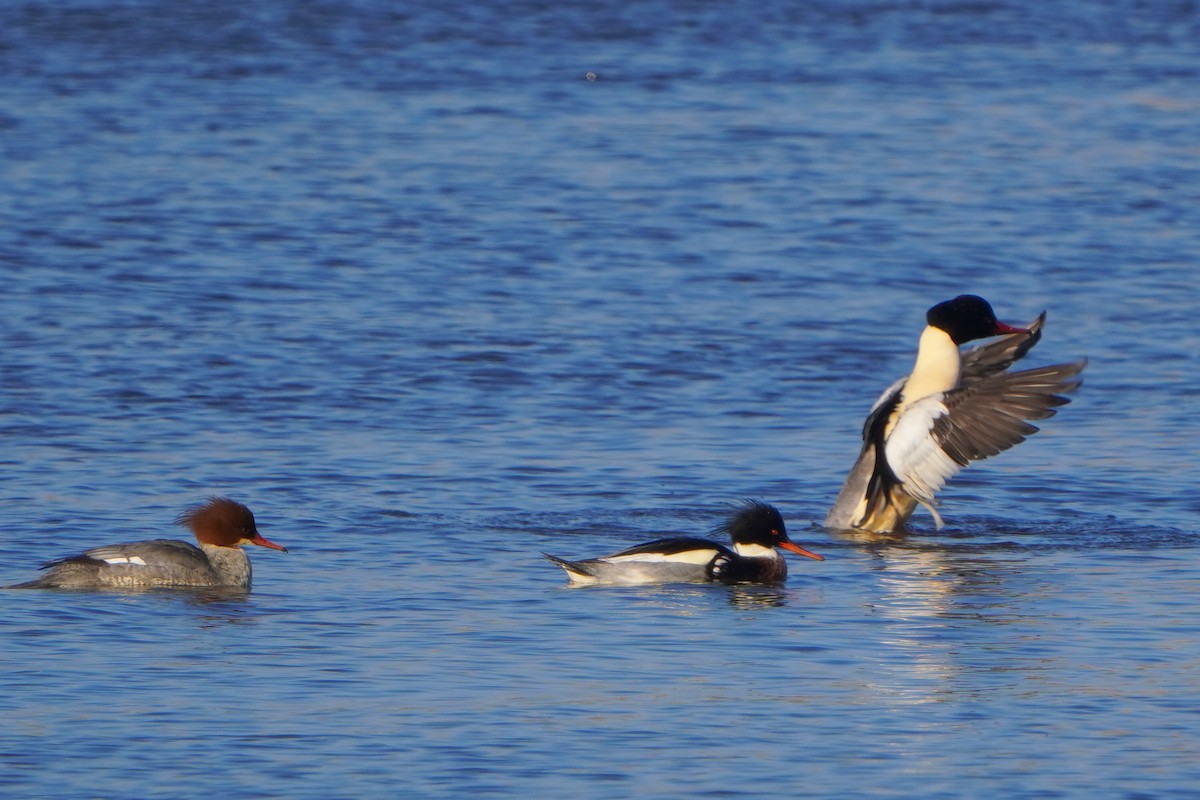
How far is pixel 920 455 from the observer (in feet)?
41.1

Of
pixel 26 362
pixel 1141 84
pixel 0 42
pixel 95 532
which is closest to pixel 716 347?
pixel 26 362

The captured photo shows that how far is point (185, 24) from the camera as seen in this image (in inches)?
1372

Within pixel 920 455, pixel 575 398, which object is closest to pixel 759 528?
pixel 920 455

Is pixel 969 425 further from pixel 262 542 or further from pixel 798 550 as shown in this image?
pixel 262 542

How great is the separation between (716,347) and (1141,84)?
14733 millimetres

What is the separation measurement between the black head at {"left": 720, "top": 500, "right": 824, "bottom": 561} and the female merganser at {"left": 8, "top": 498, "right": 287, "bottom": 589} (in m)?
2.11

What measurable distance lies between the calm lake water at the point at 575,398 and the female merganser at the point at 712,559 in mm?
131

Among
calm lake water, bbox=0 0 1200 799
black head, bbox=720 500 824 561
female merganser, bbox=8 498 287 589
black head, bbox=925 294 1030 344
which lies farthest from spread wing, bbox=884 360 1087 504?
female merganser, bbox=8 498 287 589

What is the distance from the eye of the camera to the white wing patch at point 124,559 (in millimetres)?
10188

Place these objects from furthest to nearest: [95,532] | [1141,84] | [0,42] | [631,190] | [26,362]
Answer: [0,42], [1141,84], [631,190], [26,362], [95,532]

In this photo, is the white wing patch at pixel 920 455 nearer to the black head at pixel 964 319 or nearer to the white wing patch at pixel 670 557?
the black head at pixel 964 319

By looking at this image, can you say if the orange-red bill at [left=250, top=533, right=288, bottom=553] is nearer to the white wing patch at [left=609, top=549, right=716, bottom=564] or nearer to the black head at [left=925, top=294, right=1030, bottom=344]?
the white wing patch at [left=609, top=549, right=716, bottom=564]

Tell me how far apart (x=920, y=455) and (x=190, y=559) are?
4.08 metres

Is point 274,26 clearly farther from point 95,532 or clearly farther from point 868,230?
point 95,532
